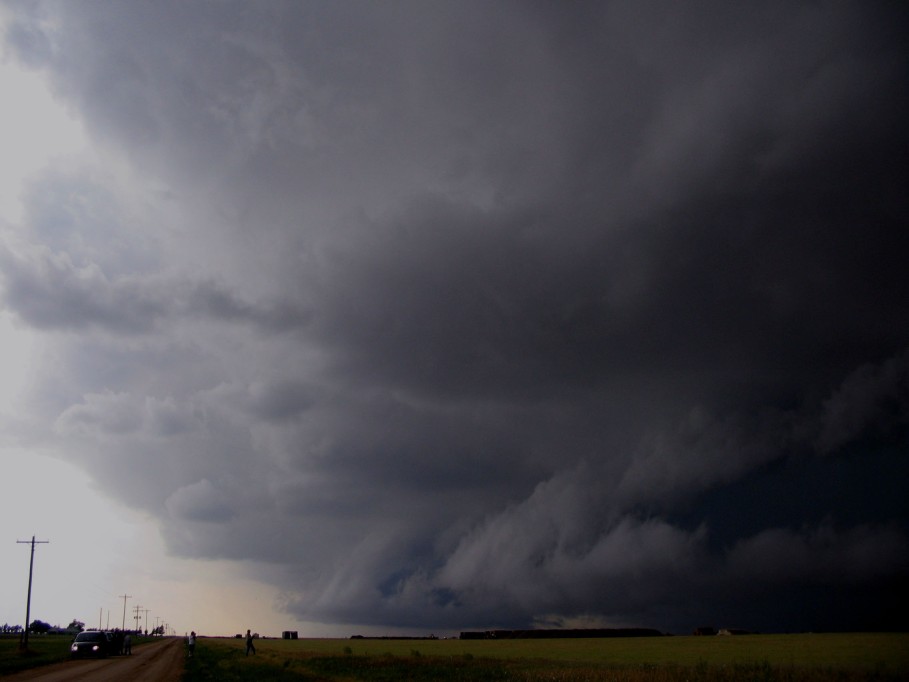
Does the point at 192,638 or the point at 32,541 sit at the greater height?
the point at 32,541

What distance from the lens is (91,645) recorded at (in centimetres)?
8088

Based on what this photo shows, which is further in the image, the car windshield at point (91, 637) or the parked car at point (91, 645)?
the car windshield at point (91, 637)

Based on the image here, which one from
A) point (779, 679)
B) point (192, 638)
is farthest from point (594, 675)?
point (192, 638)

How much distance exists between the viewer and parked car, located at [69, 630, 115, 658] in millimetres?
79500

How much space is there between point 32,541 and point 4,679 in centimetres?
5910

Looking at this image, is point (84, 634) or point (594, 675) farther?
point (84, 634)

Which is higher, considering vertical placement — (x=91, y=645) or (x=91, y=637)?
(x=91, y=637)

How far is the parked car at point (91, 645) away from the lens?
79500mm

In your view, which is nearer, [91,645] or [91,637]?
[91,645]

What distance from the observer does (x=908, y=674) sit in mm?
35500

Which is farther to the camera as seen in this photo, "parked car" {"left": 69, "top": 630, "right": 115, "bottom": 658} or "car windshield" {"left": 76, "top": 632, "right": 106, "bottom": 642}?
"car windshield" {"left": 76, "top": 632, "right": 106, "bottom": 642}

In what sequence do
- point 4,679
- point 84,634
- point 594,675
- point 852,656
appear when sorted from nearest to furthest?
1. point 594,675
2. point 4,679
3. point 852,656
4. point 84,634

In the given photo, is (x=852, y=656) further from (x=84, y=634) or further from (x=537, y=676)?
(x=84, y=634)

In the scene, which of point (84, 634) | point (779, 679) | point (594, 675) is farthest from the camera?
point (84, 634)
